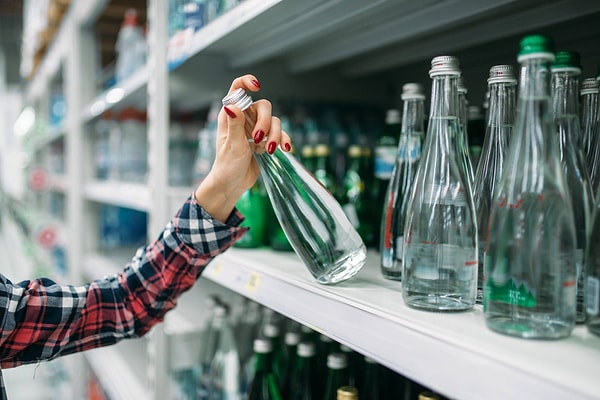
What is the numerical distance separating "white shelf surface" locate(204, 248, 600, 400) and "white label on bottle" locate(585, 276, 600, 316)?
3 centimetres

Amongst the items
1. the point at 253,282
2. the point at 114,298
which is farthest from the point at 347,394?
the point at 114,298

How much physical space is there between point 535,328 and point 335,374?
59cm

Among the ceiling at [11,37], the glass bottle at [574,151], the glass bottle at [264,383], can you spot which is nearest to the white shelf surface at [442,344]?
the glass bottle at [574,151]

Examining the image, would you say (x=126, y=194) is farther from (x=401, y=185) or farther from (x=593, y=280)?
(x=593, y=280)

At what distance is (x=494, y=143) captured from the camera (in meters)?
0.74

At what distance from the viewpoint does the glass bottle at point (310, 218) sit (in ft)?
2.75

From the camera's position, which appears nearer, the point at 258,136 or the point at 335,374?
the point at 258,136

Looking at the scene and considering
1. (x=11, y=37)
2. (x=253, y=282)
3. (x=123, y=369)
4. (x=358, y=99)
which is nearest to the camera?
(x=253, y=282)

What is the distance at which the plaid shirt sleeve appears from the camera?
3.29ft

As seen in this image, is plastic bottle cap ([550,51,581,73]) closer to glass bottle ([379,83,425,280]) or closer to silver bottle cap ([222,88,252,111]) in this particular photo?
glass bottle ([379,83,425,280])

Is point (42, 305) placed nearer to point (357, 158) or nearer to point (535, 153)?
point (357, 158)

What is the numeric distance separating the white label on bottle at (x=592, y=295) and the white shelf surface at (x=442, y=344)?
0.03 metres

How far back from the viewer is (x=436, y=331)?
0.55 m

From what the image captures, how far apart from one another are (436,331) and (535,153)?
0.22m
